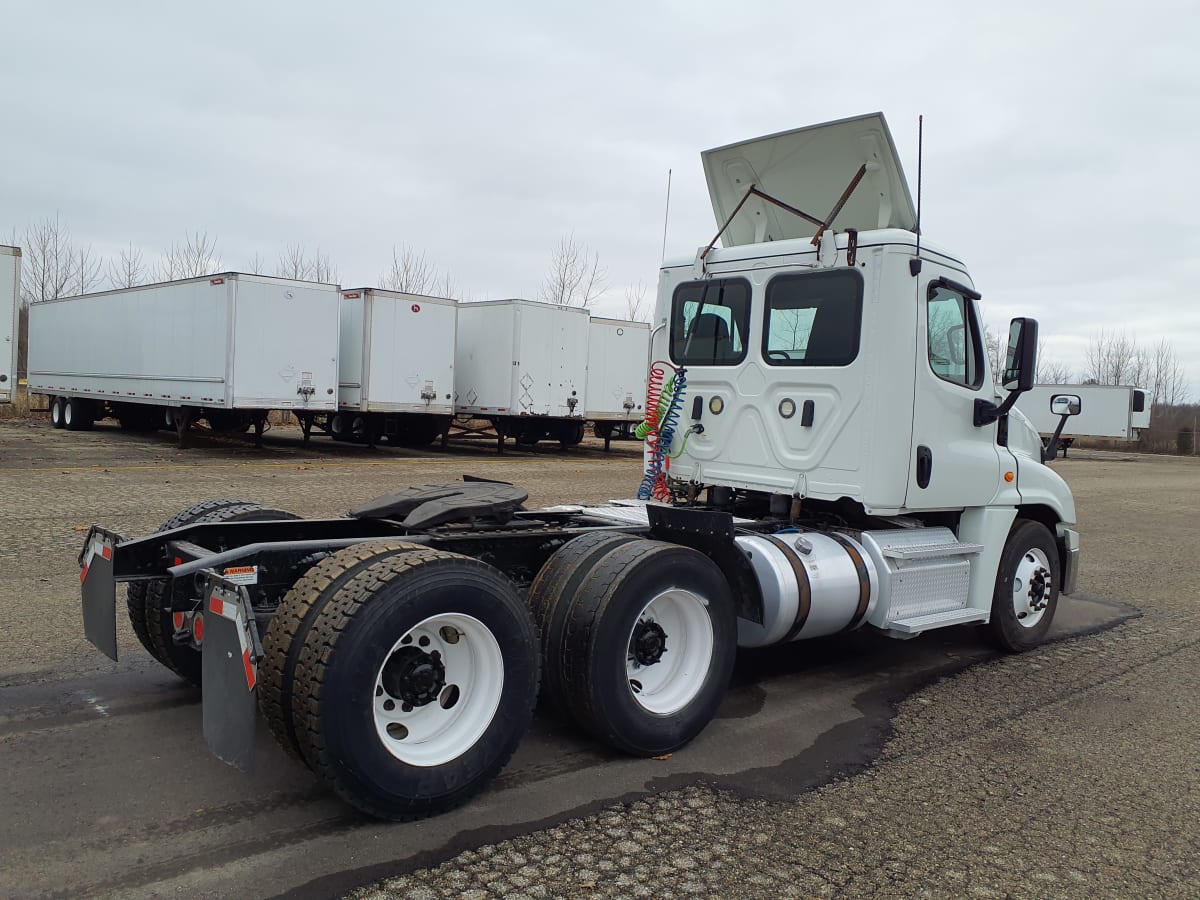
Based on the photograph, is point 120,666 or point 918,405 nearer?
point 120,666

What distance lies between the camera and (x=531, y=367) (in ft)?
72.3

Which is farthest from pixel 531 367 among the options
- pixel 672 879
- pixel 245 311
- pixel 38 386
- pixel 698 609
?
pixel 672 879

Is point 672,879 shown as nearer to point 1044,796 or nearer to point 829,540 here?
point 1044,796

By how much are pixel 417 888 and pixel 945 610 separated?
3.93 m

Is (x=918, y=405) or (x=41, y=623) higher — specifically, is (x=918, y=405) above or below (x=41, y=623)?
above

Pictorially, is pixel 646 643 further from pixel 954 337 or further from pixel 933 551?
pixel 954 337

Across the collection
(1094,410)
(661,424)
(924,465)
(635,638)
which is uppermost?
(1094,410)

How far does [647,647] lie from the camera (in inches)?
172

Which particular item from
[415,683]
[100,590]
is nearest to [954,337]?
[415,683]

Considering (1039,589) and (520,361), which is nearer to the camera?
(1039,589)

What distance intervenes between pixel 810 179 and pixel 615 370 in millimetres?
17927

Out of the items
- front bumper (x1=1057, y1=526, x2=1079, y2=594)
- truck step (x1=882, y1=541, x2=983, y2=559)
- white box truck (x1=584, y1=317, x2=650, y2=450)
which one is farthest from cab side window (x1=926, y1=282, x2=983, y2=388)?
white box truck (x1=584, y1=317, x2=650, y2=450)

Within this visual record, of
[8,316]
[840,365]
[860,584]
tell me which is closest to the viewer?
Result: [860,584]

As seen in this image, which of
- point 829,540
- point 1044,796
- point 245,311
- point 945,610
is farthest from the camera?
point 245,311
